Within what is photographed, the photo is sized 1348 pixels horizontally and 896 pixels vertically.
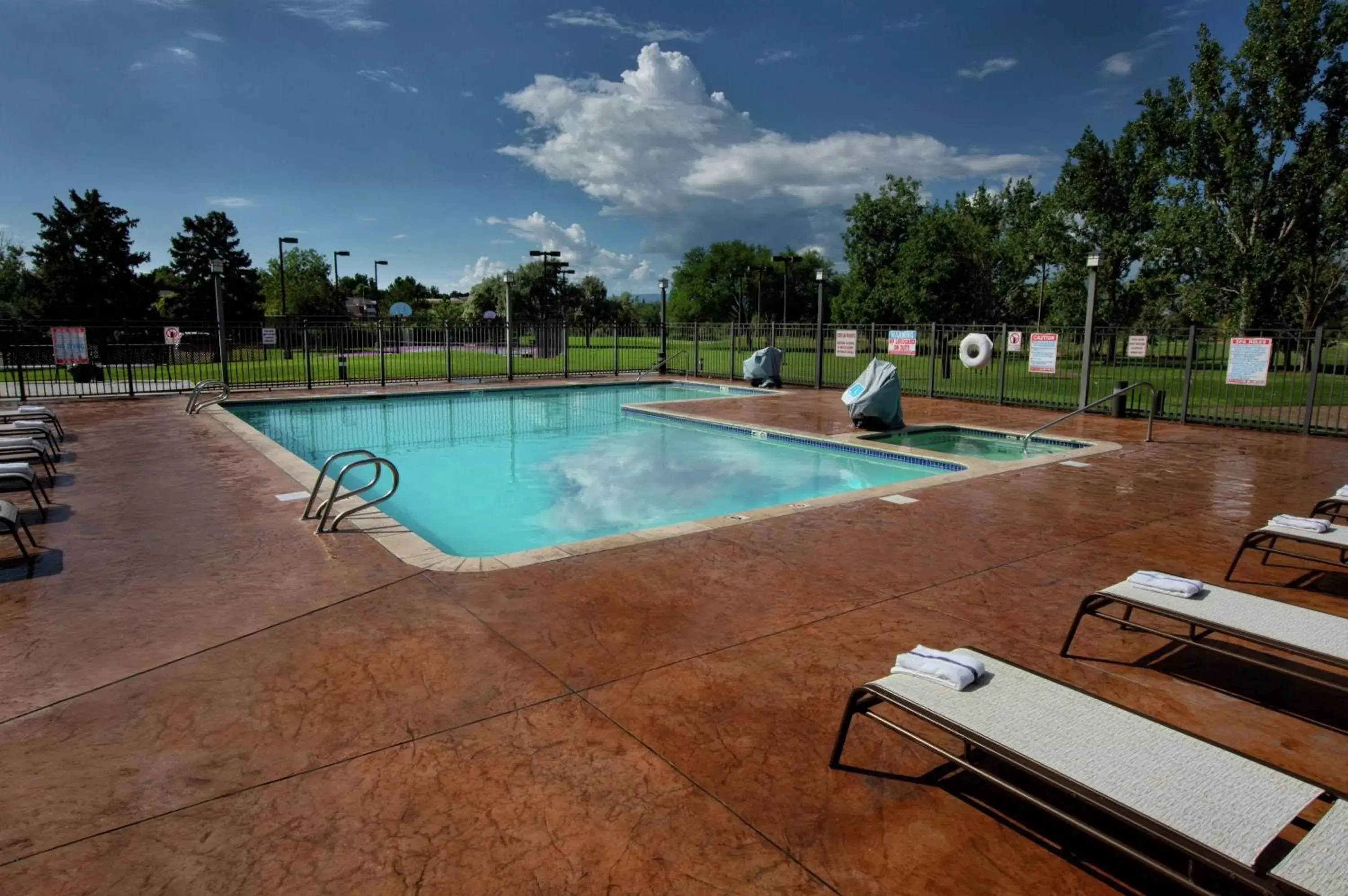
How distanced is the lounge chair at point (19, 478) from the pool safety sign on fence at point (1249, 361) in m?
16.0

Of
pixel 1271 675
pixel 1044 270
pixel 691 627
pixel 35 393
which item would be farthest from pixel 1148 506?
pixel 1044 270

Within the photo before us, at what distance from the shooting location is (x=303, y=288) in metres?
50.1

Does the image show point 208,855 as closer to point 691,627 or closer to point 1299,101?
point 691,627

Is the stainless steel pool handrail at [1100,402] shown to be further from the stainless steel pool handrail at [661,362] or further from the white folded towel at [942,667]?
the stainless steel pool handrail at [661,362]

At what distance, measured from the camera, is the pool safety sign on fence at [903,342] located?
17.8 meters

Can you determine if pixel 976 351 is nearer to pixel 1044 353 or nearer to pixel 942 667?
pixel 1044 353

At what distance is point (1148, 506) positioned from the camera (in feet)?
23.0

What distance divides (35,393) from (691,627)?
796 inches

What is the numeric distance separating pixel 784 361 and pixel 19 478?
17.9 metres

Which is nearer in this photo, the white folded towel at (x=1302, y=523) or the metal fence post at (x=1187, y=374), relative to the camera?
the white folded towel at (x=1302, y=523)

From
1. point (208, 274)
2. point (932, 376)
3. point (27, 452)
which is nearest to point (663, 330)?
point (932, 376)

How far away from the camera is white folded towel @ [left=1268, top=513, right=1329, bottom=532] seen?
A: 15.4ft

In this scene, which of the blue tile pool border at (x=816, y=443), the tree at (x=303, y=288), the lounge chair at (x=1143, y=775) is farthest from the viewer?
the tree at (x=303, y=288)

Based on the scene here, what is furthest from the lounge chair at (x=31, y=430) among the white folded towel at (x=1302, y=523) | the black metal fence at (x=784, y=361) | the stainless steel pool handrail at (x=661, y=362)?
the stainless steel pool handrail at (x=661, y=362)
